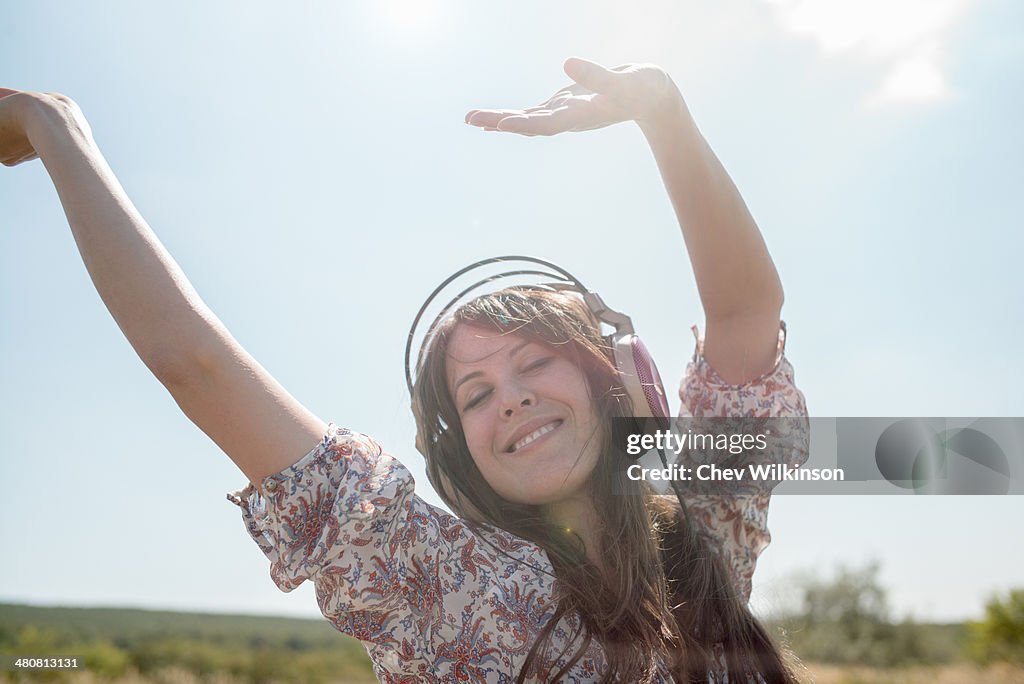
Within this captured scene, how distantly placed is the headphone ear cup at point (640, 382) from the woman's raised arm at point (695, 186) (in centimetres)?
22

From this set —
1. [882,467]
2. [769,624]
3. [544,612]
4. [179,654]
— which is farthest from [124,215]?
[179,654]

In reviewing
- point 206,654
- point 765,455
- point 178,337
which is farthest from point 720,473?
point 206,654

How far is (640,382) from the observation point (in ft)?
7.00

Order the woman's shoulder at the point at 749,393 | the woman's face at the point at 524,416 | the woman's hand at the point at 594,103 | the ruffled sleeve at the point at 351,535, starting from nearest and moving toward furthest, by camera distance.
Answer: the ruffled sleeve at the point at 351,535
the woman's hand at the point at 594,103
the woman's face at the point at 524,416
the woman's shoulder at the point at 749,393

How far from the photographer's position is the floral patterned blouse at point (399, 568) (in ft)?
4.59

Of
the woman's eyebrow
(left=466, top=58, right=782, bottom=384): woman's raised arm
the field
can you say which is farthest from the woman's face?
the field

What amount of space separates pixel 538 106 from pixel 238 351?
98 centimetres

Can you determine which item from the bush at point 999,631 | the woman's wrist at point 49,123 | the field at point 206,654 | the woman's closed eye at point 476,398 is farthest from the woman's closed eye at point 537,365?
the bush at point 999,631

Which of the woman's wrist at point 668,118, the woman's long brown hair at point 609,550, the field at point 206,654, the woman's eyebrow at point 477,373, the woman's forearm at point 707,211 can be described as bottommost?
the field at point 206,654

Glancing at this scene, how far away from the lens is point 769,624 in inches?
86.2

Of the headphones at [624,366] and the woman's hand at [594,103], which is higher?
the woman's hand at [594,103]

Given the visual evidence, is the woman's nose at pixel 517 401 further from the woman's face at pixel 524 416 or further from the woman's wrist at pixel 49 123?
the woman's wrist at pixel 49 123

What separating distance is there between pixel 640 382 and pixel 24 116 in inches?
66.1

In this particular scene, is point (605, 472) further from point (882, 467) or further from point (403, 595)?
point (882, 467)
